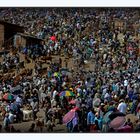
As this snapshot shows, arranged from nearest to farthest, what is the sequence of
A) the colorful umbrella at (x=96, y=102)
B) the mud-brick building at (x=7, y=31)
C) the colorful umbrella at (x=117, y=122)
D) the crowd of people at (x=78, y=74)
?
1. the colorful umbrella at (x=117, y=122)
2. the crowd of people at (x=78, y=74)
3. the colorful umbrella at (x=96, y=102)
4. the mud-brick building at (x=7, y=31)

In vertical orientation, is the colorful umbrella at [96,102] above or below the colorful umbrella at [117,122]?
above

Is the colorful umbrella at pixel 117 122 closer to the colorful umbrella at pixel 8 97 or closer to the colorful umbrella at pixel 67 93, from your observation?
the colorful umbrella at pixel 67 93

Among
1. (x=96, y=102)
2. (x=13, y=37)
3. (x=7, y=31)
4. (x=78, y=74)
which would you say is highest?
(x=7, y=31)

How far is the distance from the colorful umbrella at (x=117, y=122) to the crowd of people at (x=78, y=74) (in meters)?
0.03

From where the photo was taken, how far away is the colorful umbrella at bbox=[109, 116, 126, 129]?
19828 millimetres

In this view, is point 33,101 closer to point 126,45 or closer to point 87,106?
point 87,106

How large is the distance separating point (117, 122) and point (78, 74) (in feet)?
6.37

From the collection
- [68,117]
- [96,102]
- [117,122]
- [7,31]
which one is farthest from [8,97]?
[117,122]

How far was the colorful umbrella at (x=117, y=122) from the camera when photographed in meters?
19.8

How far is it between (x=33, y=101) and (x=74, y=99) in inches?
44.7

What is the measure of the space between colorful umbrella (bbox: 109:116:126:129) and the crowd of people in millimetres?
27

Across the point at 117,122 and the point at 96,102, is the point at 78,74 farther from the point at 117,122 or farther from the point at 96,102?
the point at 117,122

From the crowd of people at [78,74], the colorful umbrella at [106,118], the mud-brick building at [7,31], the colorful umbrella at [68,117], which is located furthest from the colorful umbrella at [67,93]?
the mud-brick building at [7,31]

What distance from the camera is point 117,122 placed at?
1986cm
